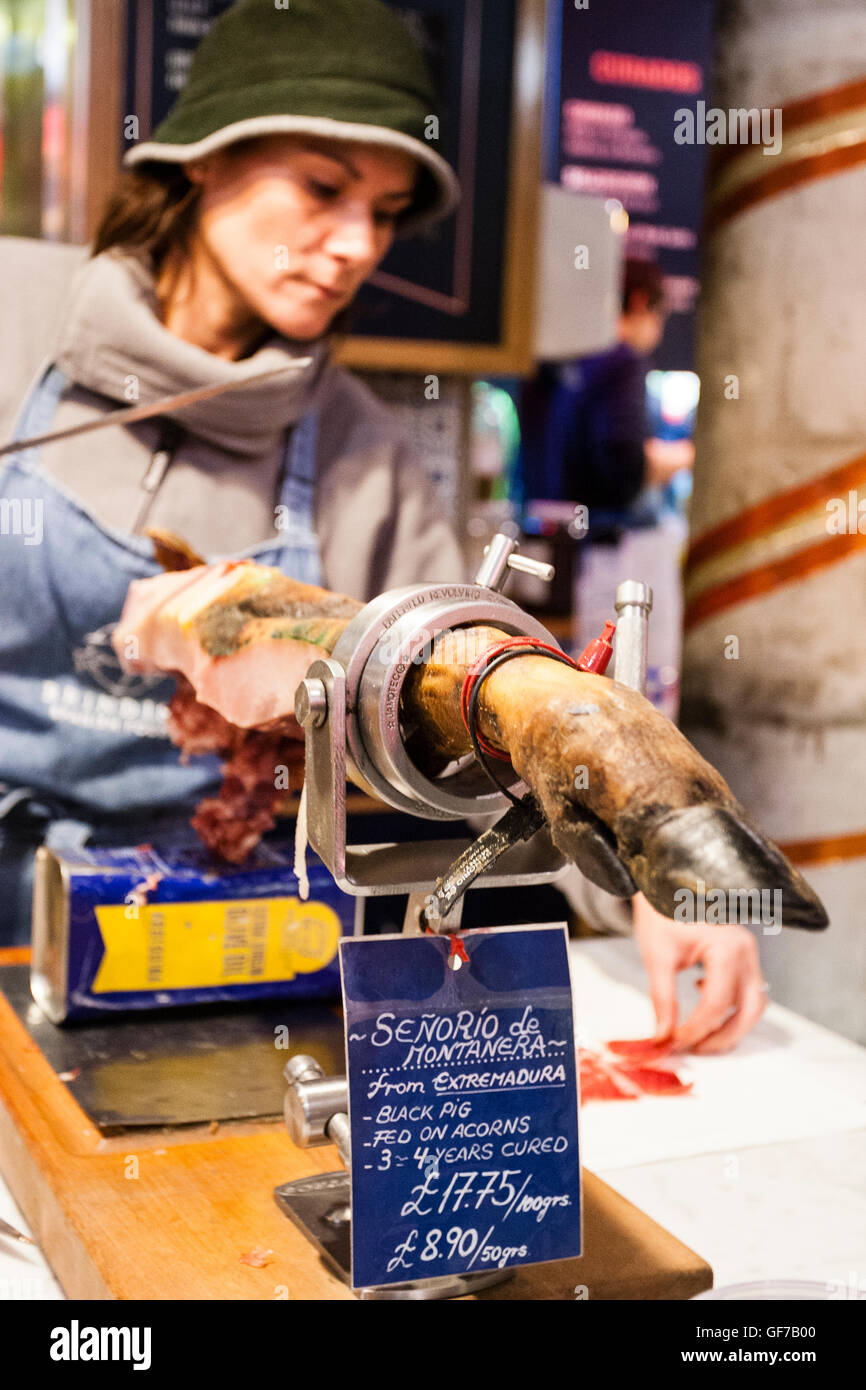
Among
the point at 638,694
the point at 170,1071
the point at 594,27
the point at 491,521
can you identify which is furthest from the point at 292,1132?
the point at 594,27

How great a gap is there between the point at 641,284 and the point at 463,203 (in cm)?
215

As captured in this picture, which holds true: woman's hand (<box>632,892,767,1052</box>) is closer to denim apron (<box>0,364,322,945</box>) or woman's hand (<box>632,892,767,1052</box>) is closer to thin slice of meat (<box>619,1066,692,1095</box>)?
thin slice of meat (<box>619,1066,692,1095</box>)

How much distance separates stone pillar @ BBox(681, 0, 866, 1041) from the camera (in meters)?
1.78

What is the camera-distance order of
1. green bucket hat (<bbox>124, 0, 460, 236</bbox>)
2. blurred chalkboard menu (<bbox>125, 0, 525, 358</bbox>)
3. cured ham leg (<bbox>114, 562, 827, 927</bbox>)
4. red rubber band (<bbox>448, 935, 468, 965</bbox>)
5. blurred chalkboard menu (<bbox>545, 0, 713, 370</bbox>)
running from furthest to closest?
1. blurred chalkboard menu (<bbox>545, 0, 713, 370</bbox>)
2. blurred chalkboard menu (<bbox>125, 0, 525, 358</bbox>)
3. green bucket hat (<bbox>124, 0, 460, 236</bbox>)
4. red rubber band (<bbox>448, 935, 468, 965</bbox>)
5. cured ham leg (<bbox>114, 562, 827, 927</bbox>)

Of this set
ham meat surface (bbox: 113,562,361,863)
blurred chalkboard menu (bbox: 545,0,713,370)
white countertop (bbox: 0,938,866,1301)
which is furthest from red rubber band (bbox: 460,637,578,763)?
blurred chalkboard menu (bbox: 545,0,713,370)

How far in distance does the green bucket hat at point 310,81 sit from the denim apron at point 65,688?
0.45 metres

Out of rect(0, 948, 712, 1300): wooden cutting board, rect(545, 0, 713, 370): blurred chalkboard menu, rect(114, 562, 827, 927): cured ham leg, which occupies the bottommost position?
rect(0, 948, 712, 1300): wooden cutting board

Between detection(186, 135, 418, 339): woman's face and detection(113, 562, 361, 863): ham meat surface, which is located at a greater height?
detection(186, 135, 418, 339): woman's face

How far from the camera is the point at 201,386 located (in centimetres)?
181

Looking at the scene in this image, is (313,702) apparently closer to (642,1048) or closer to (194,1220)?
(194,1220)

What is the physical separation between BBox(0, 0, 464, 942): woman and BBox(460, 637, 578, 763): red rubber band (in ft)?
3.34

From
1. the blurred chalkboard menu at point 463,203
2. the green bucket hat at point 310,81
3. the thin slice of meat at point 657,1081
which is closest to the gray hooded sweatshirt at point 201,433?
the green bucket hat at point 310,81

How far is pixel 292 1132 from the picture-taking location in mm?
962

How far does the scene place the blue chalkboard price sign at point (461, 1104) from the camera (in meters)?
0.86
